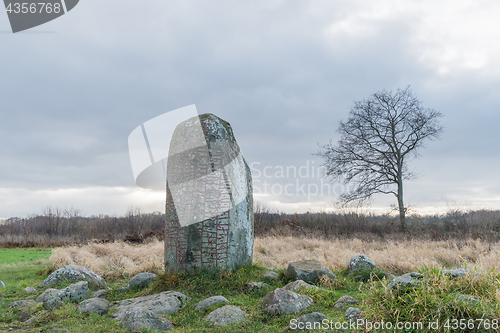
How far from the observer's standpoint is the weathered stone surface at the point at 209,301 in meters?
6.09

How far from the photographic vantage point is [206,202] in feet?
24.8

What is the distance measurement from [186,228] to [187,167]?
1.36m

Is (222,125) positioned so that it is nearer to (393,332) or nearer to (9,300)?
(393,332)

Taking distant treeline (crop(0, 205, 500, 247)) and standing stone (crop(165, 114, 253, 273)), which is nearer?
standing stone (crop(165, 114, 253, 273))

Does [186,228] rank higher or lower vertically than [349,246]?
higher

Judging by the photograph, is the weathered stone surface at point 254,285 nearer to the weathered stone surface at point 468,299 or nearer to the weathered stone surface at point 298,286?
the weathered stone surface at point 298,286

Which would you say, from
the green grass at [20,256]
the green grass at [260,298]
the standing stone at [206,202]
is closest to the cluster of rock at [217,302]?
the green grass at [260,298]

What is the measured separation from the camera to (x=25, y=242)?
964 inches

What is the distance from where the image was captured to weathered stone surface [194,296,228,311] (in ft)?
20.0

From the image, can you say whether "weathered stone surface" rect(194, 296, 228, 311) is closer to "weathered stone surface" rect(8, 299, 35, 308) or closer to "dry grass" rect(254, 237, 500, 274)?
"dry grass" rect(254, 237, 500, 274)

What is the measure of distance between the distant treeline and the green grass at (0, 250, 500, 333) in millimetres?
12348

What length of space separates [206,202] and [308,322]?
11.4ft

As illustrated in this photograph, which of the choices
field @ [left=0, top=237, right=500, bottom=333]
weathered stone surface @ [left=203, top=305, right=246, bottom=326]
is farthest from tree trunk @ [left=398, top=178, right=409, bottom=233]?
weathered stone surface @ [left=203, top=305, right=246, bottom=326]

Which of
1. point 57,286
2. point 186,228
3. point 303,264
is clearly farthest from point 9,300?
point 303,264
